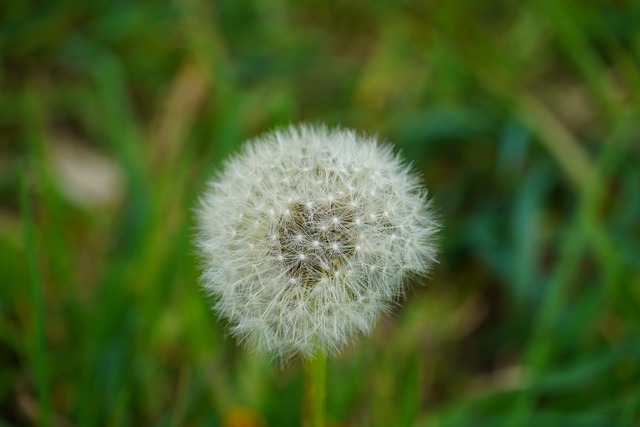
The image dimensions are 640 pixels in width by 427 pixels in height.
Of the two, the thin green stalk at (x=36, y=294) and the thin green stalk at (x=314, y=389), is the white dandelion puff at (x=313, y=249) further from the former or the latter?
the thin green stalk at (x=36, y=294)

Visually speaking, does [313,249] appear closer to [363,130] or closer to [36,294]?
[36,294]

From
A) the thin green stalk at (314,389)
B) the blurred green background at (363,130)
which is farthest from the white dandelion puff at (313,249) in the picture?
the blurred green background at (363,130)

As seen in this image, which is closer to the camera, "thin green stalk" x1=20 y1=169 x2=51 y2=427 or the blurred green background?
"thin green stalk" x1=20 y1=169 x2=51 y2=427

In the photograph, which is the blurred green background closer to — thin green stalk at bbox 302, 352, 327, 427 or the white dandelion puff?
thin green stalk at bbox 302, 352, 327, 427

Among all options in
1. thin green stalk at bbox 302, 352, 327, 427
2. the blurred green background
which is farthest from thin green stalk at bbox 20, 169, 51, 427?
thin green stalk at bbox 302, 352, 327, 427

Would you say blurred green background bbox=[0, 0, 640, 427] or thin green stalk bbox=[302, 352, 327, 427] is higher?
blurred green background bbox=[0, 0, 640, 427]

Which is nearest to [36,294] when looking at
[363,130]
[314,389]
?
[314,389]
